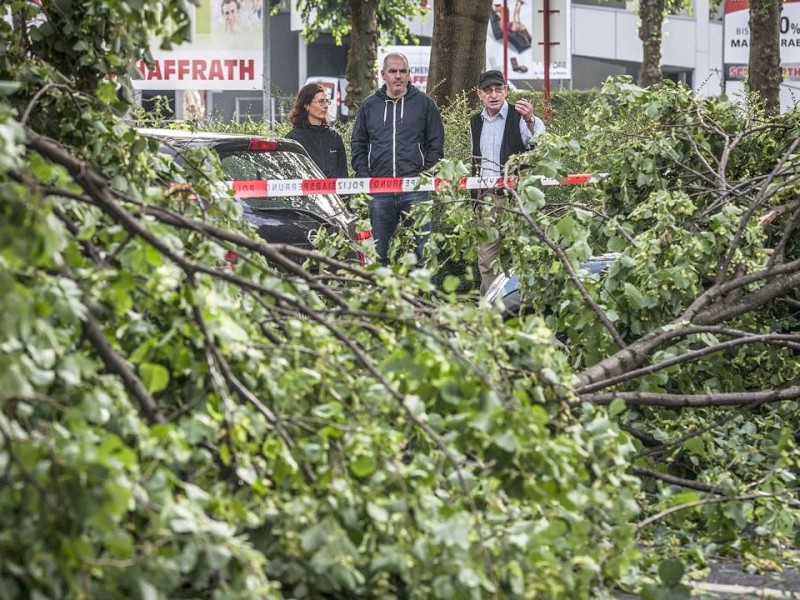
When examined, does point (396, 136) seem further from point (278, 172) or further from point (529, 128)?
point (278, 172)

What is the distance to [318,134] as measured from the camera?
12.8 meters

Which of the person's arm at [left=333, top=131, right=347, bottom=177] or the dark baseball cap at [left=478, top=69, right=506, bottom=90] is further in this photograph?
the person's arm at [left=333, top=131, right=347, bottom=177]

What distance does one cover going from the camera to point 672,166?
7652 mm

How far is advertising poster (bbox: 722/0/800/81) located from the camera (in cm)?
2534

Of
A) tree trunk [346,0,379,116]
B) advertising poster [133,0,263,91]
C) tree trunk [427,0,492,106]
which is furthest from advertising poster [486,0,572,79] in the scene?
tree trunk [427,0,492,106]

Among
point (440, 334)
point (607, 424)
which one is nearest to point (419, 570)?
point (440, 334)

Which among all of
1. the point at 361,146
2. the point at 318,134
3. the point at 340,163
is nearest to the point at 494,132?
the point at 361,146

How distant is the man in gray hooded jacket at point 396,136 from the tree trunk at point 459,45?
5.63m

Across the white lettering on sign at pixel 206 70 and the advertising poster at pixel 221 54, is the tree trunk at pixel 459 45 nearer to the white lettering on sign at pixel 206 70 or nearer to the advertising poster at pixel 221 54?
the advertising poster at pixel 221 54

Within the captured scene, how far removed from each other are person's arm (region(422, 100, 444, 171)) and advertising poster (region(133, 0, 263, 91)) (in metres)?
8.35

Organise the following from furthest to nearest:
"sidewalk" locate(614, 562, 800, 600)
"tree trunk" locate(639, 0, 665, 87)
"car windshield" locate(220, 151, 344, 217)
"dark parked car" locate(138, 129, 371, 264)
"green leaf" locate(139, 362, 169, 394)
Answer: "tree trunk" locate(639, 0, 665, 87) < "car windshield" locate(220, 151, 344, 217) < "dark parked car" locate(138, 129, 371, 264) < "sidewalk" locate(614, 562, 800, 600) < "green leaf" locate(139, 362, 169, 394)

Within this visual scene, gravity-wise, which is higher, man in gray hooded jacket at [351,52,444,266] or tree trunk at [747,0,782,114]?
tree trunk at [747,0,782,114]

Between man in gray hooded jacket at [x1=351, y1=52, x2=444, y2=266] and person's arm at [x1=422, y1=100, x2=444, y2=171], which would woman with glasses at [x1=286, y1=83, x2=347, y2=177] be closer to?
man in gray hooded jacket at [x1=351, y1=52, x2=444, y2=266]

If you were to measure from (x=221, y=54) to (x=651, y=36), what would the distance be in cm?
1212
